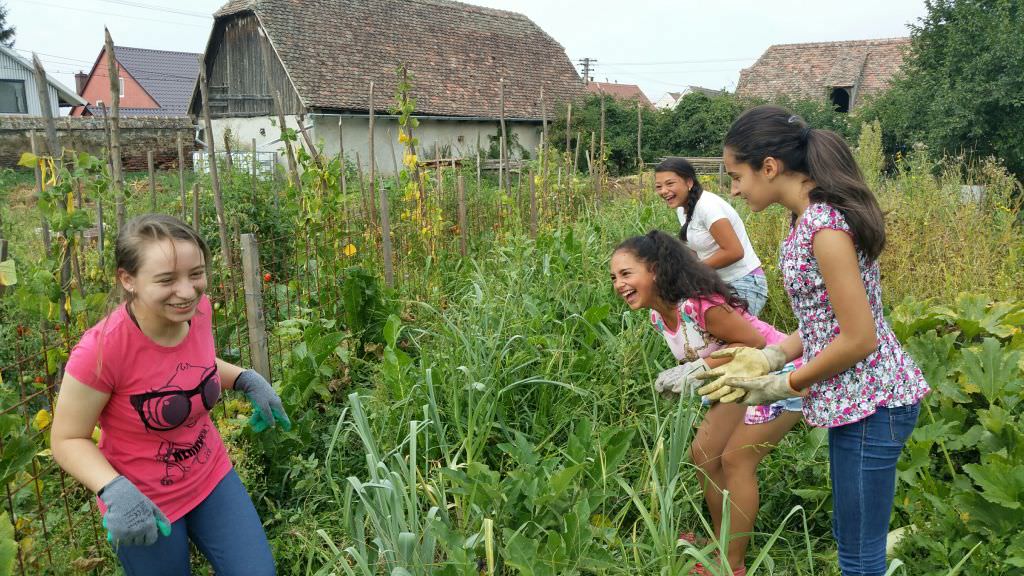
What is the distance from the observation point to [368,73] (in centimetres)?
2136

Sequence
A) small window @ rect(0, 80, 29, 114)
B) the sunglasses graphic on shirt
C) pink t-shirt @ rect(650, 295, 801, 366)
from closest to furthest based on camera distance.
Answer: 1. the sunglasses graphic on shirt
2. pink t-shirt @ rect(650, 295, 801, 366)
3. small window @ rect(0, 80, 29, 114)

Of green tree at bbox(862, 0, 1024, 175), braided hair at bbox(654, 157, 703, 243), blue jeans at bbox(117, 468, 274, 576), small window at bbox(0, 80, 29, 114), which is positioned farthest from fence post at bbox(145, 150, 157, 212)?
small window at bbox(0, 80, 29, 114)

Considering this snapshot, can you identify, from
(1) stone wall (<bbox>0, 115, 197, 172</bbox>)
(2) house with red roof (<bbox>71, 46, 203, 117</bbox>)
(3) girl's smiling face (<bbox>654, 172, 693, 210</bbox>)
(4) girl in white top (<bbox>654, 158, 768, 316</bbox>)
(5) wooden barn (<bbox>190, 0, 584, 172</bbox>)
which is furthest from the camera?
(2) house with red roof (<bbox>71, 46, 203, 117</bbox>)

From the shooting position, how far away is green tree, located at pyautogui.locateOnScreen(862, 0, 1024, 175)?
526 inches

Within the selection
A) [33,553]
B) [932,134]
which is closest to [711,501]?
[33,553]

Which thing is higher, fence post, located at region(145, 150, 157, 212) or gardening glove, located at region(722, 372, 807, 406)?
fence post, located at region(145, 150, 157, 212)

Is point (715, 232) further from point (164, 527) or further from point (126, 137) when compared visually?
point (126, 137)

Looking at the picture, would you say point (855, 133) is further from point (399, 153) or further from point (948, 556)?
point (948, 556)

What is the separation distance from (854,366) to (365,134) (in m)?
20.4

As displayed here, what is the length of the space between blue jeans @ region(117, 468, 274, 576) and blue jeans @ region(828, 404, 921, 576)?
4.80 feet

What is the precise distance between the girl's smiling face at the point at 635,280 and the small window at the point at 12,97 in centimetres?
3388

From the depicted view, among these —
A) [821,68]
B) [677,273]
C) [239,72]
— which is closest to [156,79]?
[239,72]

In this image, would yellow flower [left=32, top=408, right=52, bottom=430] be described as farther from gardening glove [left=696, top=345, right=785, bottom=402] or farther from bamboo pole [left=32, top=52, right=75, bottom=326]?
gardening glove [left=696, top=345, right=785, bottom=402]

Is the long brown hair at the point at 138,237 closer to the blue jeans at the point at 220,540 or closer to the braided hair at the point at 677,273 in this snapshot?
the blue jeans at the point at 220,540
